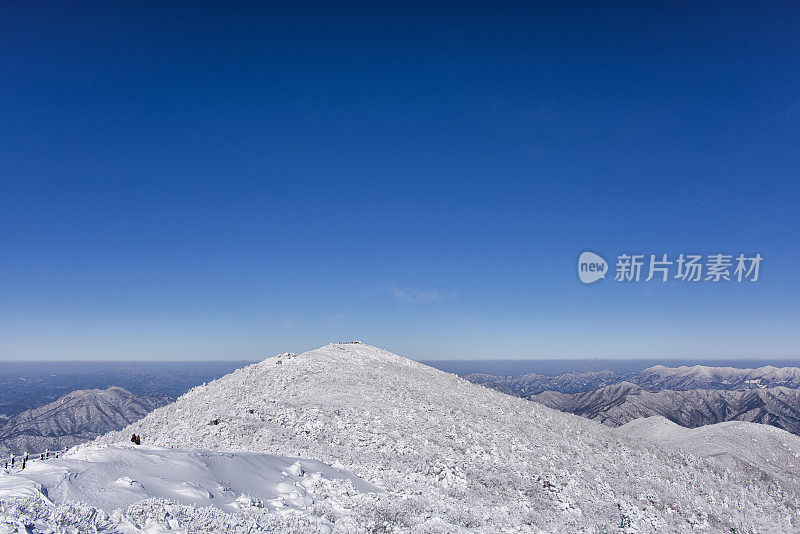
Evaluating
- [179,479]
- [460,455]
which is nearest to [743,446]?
[460,455]

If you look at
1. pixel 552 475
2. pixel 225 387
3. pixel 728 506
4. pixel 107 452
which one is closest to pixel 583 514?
pixel 552 475

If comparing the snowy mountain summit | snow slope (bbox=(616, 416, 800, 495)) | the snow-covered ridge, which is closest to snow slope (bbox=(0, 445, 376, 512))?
the snowy mountain summit

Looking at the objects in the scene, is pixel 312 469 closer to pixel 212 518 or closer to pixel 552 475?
pixel 212 518

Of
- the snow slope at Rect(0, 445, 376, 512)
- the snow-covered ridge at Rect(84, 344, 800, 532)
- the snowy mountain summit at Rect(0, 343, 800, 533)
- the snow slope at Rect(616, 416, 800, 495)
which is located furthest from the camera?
the snow slope at Rect(616, 416, 800, 495)

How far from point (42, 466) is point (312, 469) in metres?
10.5

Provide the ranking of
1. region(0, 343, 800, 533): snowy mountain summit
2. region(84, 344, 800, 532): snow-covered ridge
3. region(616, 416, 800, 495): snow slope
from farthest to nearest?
region(616, 416, 800, 495): snow slope
region(84, 344, 800, 532): snow-covered ridge
region(0, 343, 800, 533): snowy mountain summit

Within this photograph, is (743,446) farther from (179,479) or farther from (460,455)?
(179,479)

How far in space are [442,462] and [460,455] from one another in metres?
2.49

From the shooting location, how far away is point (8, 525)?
9.38 meters

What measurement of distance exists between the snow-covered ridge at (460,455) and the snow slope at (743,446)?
4607 mm

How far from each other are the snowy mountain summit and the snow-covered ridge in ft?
0.37

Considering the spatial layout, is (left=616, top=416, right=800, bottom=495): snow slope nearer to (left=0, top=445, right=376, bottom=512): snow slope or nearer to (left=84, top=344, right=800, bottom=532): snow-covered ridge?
(left=84, top=344, right=800, bottom=532): snow-covered ridge

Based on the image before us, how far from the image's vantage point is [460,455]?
26.8 metres

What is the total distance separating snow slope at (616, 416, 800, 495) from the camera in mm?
40322
